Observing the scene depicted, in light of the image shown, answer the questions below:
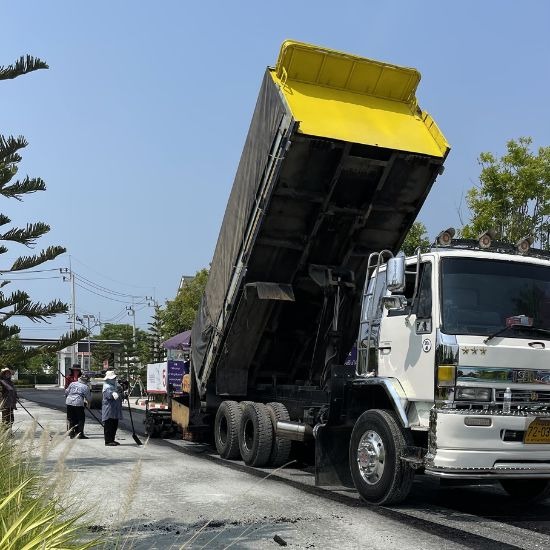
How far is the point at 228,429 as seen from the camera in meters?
10.4

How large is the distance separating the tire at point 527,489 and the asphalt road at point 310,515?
109mm

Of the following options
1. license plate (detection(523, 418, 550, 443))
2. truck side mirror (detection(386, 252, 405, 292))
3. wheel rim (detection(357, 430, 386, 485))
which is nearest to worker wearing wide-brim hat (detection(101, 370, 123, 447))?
wheel rim (detection(357, 430, 386, 485))

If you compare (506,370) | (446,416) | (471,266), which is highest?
(471,266)

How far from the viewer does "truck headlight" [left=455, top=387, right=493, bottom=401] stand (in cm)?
621

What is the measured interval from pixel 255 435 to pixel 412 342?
362 centimetres

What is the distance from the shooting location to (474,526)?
6078mm

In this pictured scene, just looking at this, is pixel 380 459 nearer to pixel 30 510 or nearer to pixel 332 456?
pixel 332 456

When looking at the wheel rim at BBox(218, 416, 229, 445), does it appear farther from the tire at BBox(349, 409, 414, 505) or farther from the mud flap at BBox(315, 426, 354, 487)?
the tire at BBox(349, 409, 414, 505)

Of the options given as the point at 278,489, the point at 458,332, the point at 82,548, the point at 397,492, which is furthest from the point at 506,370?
the point at 82,548

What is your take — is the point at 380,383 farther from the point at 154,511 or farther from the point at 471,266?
the point at 154,511

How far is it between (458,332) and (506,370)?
1.76 feet

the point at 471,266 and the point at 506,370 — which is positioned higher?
the point at 471,266

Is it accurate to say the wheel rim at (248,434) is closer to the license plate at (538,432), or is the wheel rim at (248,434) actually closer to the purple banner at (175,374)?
the purple banner at (175,374)

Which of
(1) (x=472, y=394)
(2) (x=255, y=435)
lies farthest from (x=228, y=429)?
(1) (x=472, y=394)
